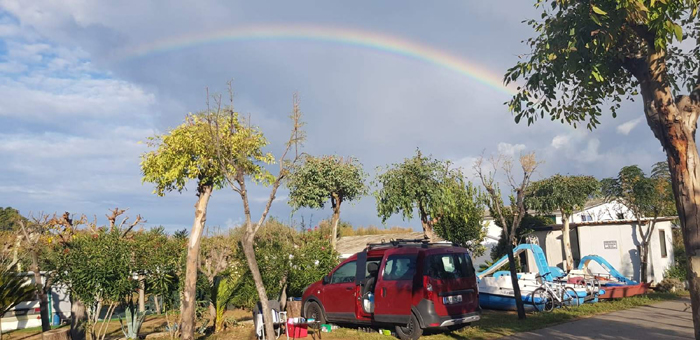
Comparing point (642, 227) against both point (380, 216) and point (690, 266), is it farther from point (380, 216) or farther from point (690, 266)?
point (690, 266)

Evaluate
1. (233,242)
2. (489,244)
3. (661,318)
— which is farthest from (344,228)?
(661,318)

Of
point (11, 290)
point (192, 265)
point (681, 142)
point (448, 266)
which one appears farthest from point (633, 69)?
point (11, 290)

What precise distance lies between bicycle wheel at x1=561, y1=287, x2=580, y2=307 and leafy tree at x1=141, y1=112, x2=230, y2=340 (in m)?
10.5

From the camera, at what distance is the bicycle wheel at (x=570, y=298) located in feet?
52.3

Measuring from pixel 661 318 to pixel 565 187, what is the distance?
1505cm

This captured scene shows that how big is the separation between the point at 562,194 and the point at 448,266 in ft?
56.7

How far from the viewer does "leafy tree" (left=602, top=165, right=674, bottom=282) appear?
21531 mm

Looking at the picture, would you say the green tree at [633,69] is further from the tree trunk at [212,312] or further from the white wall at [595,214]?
the white wall at [595,214]

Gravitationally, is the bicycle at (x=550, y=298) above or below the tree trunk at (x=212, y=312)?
below

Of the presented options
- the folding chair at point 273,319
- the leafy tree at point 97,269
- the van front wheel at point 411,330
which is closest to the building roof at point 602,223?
the van front wheel at point 411,330

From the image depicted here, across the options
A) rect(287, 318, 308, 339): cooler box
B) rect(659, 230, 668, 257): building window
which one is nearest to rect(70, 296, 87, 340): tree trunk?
rect(287, 318, 308, 339): cooler box

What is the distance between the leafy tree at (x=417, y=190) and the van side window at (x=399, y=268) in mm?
8526

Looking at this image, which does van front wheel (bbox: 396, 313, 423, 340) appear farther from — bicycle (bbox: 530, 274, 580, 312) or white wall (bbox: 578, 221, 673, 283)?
white wall (bbox: 578, 221, 673, 283)

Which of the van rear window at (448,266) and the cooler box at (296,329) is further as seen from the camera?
the cooler box at (296,329)
